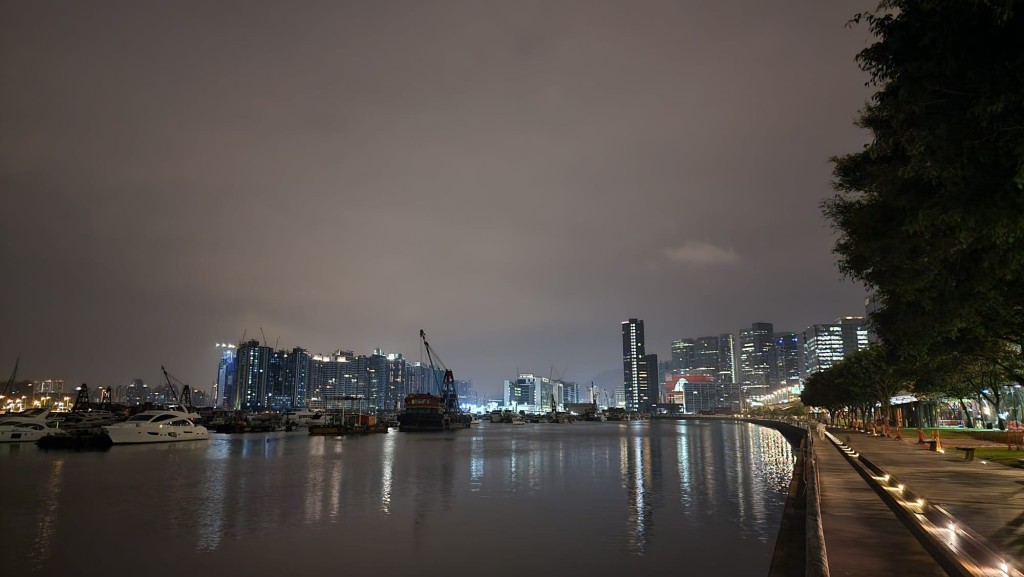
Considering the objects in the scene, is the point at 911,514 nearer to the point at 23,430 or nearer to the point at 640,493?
the point at 640,493

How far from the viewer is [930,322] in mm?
18953

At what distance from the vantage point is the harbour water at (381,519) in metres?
17.9

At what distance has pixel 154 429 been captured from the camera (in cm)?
6781

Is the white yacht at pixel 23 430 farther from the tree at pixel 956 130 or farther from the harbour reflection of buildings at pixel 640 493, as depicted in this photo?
the tree at pixel 956 130

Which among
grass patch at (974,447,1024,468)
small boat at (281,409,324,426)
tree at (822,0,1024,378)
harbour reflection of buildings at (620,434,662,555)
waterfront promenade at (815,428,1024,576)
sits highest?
tree at (822,0,1024,378)

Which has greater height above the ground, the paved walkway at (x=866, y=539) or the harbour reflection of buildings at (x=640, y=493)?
the paved walkway at (x=866, y=539)

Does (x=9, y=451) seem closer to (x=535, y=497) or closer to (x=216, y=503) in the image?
(x=216, y=503)

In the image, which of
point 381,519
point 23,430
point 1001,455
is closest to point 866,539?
point 381,519

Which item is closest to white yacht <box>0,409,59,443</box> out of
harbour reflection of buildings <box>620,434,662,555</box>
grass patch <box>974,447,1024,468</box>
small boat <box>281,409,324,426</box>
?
harbour reflection of buildings <box>620,434,662,555</box>

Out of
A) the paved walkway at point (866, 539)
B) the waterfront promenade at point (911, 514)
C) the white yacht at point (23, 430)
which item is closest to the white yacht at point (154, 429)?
the white yacht at point (23, 430)

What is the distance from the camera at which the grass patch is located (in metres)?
33.1

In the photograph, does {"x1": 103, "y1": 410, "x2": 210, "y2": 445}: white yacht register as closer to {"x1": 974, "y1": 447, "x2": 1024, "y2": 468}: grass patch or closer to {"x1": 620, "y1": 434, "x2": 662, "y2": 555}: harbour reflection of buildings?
{"x1": 620, "y1": 434, "x2": 662, "y2": 555}: harbour reflection of buildings

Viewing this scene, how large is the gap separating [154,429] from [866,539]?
72435mm

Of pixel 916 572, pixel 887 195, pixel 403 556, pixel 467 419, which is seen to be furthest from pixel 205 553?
pixel 467 419
